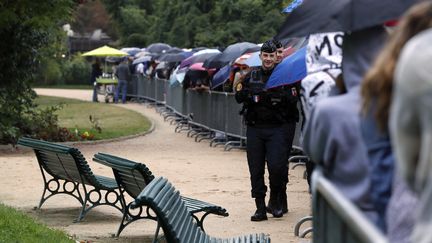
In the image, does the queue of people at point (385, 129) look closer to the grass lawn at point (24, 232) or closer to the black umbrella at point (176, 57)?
the grass lawn at point (24, 232)

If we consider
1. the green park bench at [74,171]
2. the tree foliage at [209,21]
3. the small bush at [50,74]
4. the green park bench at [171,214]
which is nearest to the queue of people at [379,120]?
A: the green park bench at [171,214]

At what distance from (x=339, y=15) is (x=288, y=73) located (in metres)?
5.87

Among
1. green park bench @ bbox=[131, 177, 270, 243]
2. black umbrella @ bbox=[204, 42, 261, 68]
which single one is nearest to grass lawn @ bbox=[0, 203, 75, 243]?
green park bench @ bbox=[131, 177, 270, 243]

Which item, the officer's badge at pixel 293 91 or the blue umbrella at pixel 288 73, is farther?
the officer's badge at pixel 293 91

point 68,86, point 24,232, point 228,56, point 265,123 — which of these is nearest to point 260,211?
point 265,123

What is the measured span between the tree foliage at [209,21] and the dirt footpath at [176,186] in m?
18.7

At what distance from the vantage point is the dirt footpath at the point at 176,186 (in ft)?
37.7

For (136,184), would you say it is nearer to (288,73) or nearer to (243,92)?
(243,92)

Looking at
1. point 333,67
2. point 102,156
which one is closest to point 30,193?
point 102,156

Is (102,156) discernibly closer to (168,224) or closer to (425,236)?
(168,224)

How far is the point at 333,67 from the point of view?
6.52 m

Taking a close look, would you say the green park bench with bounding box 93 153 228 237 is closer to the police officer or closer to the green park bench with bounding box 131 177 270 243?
the green park bench with bounding box 131 177 270 243

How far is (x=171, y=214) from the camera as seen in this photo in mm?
8125

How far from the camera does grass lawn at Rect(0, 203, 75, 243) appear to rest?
9802mm
